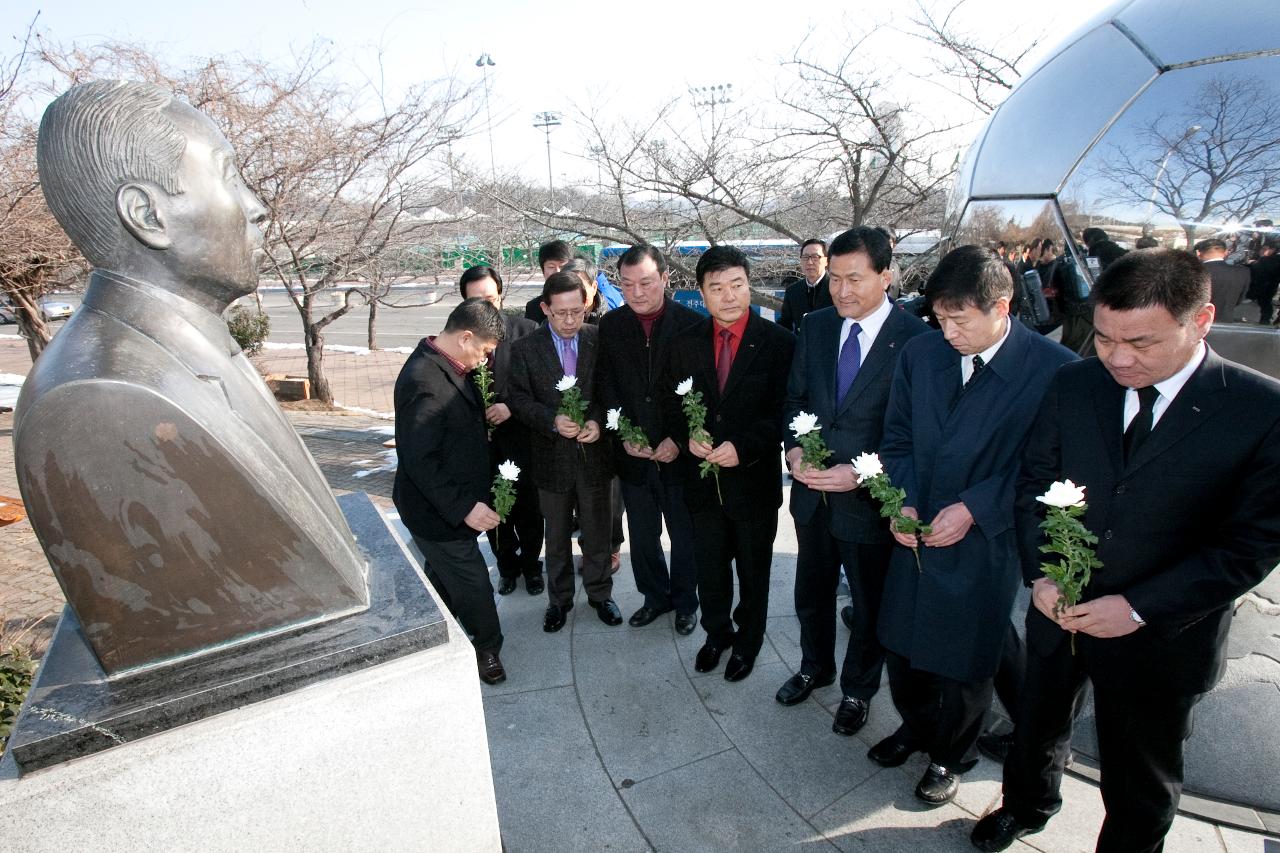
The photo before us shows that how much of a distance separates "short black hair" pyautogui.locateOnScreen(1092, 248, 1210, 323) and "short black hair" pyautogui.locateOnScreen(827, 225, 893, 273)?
1085 millimetres

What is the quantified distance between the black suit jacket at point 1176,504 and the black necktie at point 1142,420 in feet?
0.12

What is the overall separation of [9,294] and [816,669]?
8.95m

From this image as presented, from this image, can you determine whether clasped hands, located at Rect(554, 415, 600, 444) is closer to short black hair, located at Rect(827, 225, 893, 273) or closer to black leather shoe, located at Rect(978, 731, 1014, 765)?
short black hair, located at Rect(827, 225, 893, 273)

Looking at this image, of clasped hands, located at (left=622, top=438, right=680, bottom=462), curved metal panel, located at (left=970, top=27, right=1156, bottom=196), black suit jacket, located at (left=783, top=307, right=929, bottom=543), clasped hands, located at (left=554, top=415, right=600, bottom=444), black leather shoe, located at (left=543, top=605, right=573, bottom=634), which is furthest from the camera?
black leather shoe, located at (left=543, top=605, right=573, bottom=634)

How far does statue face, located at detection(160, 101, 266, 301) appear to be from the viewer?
1812mm

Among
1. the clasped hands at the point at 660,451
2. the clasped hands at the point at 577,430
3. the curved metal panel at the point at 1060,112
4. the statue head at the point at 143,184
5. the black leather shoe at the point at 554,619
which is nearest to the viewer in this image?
the statue head at the point at 143,184

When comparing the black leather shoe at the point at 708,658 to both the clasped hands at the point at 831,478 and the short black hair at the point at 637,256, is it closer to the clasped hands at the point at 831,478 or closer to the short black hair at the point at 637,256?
the clasped hands at the point at 831,478

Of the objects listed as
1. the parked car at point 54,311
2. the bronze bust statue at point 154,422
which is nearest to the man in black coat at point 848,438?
the bronze bust statue at point 154,422

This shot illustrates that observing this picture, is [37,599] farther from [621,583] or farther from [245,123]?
[245,123]

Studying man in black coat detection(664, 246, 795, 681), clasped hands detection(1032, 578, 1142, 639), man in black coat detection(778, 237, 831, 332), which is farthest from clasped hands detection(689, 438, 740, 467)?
man in black coat detection(778, 237, 831, 332)

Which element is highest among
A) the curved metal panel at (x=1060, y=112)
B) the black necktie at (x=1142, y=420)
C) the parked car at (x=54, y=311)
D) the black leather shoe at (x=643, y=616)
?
the curved metal panel at (x=1060, y=112)

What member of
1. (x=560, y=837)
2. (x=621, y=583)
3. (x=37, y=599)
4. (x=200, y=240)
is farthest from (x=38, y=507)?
(x=37, y=599)

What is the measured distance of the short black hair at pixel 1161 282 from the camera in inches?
74.1

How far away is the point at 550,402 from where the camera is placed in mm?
4059
